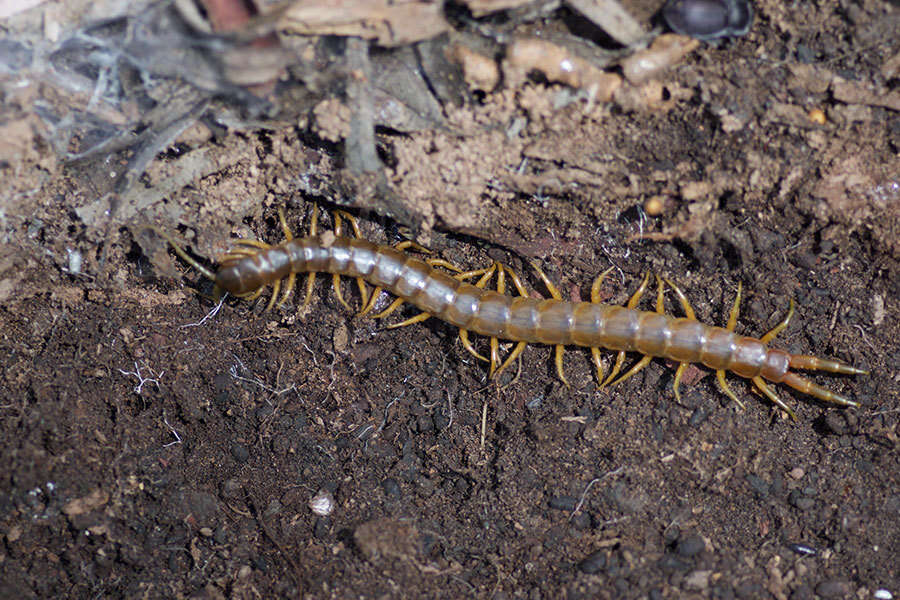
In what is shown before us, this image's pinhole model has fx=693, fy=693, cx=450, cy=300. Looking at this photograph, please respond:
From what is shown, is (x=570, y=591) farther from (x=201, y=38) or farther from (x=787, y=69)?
(x=201, y=38)

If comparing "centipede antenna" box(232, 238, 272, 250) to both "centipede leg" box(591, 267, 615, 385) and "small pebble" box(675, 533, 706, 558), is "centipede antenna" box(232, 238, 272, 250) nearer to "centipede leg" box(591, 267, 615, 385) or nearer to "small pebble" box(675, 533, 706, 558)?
"centipede leg" box(591, 267, 615, 385)

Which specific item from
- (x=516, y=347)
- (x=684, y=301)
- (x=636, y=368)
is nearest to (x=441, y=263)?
(x=516, y=347)

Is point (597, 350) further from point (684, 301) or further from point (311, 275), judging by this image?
point (311, 275)

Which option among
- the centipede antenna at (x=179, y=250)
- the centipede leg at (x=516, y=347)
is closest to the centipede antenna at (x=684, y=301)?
the centipede leg at (x=516, y=347)

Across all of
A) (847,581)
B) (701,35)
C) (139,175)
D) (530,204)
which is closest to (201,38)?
(139,175)

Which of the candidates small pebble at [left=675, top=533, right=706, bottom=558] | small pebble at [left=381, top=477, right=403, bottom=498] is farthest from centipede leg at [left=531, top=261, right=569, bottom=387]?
small pebble at [left=381, top=477, right=403, bottom=498]

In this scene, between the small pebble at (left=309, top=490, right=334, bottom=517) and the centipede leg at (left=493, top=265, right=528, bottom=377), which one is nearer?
the small pebble at (left=309, top=490, right=334, bottom=517)

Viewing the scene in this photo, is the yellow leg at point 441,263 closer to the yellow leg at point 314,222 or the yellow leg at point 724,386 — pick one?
the yellow leg at point 314,222
